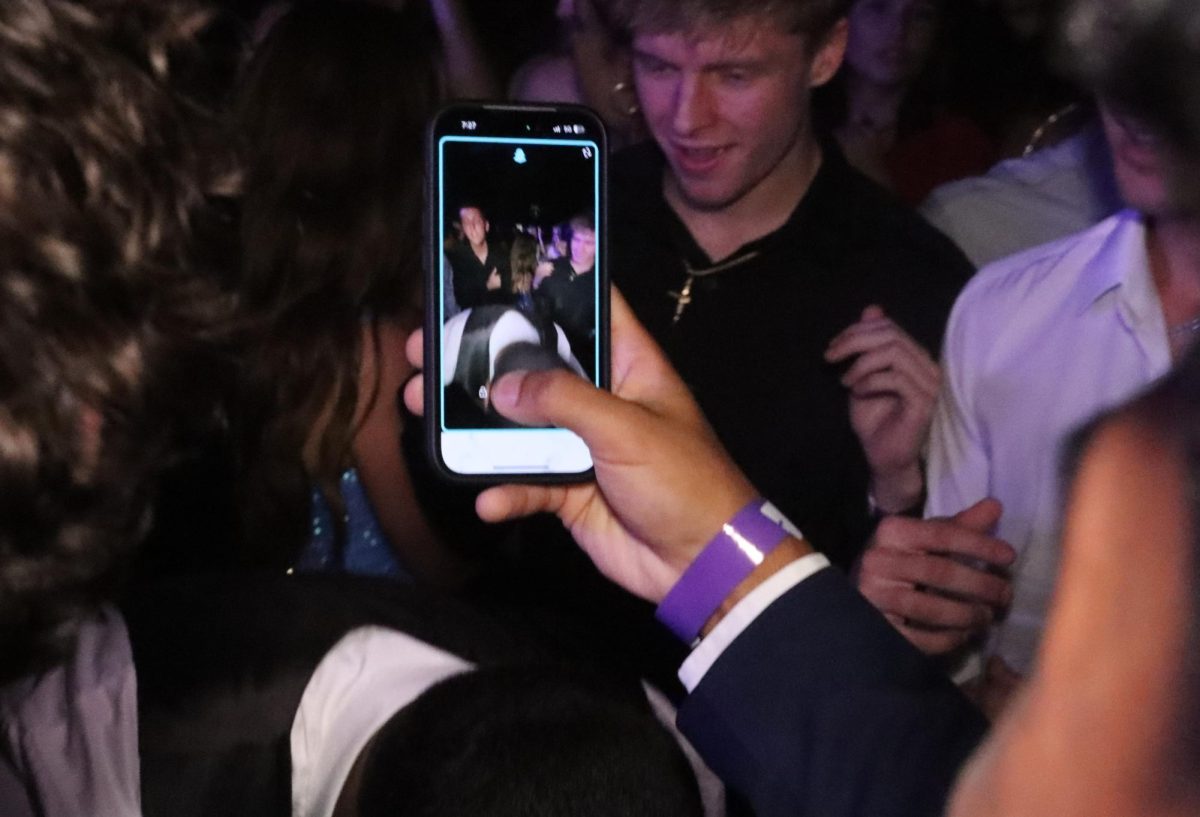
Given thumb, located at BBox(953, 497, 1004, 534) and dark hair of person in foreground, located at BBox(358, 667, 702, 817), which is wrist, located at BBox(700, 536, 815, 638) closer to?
dark hair of person in foreground, located at BBox(358, 667, 702, 817)

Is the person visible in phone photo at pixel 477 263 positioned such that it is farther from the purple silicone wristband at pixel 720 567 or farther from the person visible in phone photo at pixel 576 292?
the purple silicone wristband at pixel 720 567

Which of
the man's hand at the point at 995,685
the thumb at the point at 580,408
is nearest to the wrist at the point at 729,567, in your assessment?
the thumb at the point at 580,408

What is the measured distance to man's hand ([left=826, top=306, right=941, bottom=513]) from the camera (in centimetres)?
162

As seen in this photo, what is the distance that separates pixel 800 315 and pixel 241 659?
1.18m

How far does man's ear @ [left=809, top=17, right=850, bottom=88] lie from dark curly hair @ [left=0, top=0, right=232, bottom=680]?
1.27m

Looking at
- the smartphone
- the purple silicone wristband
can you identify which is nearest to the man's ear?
the smartphone

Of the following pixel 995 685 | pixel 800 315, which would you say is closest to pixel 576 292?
pixel 995 685

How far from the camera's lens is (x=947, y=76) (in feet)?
9.59

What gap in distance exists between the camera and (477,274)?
3.85 feet

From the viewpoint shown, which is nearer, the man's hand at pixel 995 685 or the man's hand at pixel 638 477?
the man's hand at pixel 638 477

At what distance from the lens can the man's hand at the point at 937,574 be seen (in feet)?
4.26

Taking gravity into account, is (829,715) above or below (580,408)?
below

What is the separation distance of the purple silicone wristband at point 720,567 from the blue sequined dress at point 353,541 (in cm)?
90

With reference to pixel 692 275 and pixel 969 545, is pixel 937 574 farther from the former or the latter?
pixel 692 275
